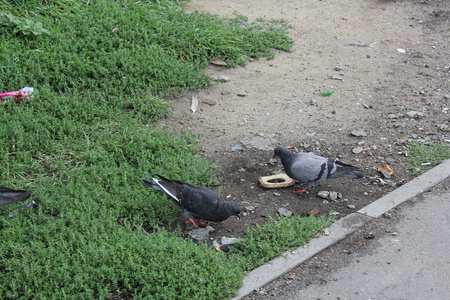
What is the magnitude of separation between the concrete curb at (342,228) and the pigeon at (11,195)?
2.23m

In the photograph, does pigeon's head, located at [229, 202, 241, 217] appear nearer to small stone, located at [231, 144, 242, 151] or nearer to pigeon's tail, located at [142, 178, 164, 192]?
pigeon's tail, located at [142, 178, 164, 192]

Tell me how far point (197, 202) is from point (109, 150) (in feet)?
4.99

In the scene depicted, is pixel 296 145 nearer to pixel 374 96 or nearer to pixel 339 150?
pixel 339 150

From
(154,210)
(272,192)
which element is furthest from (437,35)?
(154,210)

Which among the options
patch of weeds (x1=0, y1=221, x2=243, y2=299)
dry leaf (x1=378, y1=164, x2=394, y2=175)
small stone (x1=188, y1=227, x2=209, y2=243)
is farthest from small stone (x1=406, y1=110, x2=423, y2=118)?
patch of weeds (x1=0, y1=221, x2=243, y2=299)

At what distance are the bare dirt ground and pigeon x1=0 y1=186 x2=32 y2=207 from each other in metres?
1.84

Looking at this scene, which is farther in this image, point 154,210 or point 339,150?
point 339,150

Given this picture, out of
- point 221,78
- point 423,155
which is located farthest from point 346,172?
point 221,78

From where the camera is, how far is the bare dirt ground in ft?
16.7

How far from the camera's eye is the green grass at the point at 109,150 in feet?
11.8

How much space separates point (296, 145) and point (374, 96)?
186cm

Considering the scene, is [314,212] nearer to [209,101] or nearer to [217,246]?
[217,246]

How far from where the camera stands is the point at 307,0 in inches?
384

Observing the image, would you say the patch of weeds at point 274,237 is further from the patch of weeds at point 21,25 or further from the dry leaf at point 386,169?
the patch of weeds at point 21,25
